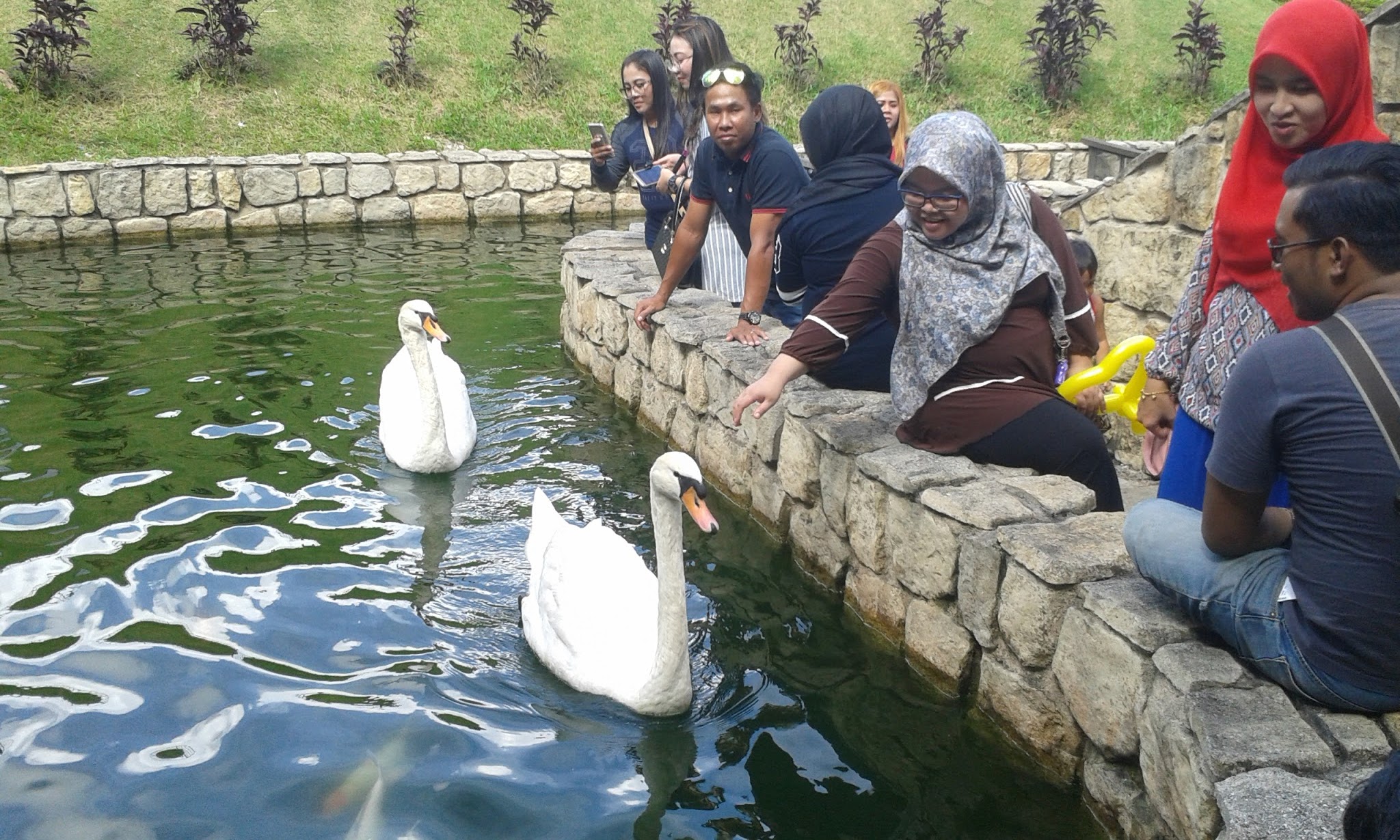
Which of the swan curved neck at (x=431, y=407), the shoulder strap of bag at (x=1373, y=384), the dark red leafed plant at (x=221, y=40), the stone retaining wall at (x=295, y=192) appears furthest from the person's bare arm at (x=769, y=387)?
the dark red leafed plant at (x=221, y=40)

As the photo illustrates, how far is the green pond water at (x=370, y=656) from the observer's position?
3.46 metres

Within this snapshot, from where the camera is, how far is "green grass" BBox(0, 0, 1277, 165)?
14422mm

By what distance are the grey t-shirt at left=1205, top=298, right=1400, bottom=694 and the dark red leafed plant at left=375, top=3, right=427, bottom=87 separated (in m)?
15.3

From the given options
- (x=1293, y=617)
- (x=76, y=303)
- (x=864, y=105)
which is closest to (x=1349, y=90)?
(x=1293, y=617)

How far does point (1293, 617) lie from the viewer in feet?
8.72

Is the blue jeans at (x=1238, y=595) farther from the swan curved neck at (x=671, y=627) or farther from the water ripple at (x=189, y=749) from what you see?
the water ripple at (x=189, y=749)

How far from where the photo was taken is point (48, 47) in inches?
580

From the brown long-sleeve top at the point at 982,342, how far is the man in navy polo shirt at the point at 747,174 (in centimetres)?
132

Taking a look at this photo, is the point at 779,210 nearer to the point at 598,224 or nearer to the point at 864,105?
the point at 864,105

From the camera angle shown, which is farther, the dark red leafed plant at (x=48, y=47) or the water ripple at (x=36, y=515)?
the dark red leafed plant at (x=48, y=47)

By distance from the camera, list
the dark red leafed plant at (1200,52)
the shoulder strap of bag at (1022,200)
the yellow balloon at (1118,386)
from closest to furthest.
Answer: the shoulder strap of bag at (1022,200)
the yellow balloon at (1118,386)
the dark red leafed plant at (1200,52)

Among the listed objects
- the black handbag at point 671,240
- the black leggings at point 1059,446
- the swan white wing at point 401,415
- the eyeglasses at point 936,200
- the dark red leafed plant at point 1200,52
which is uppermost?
the dark red leafed plant at point 1200,52

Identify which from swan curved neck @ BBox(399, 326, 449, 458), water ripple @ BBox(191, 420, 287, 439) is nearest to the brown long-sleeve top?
swan curved neck @ BBox(399, 326, 449, 458)

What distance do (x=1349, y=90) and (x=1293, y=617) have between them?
157 cm
